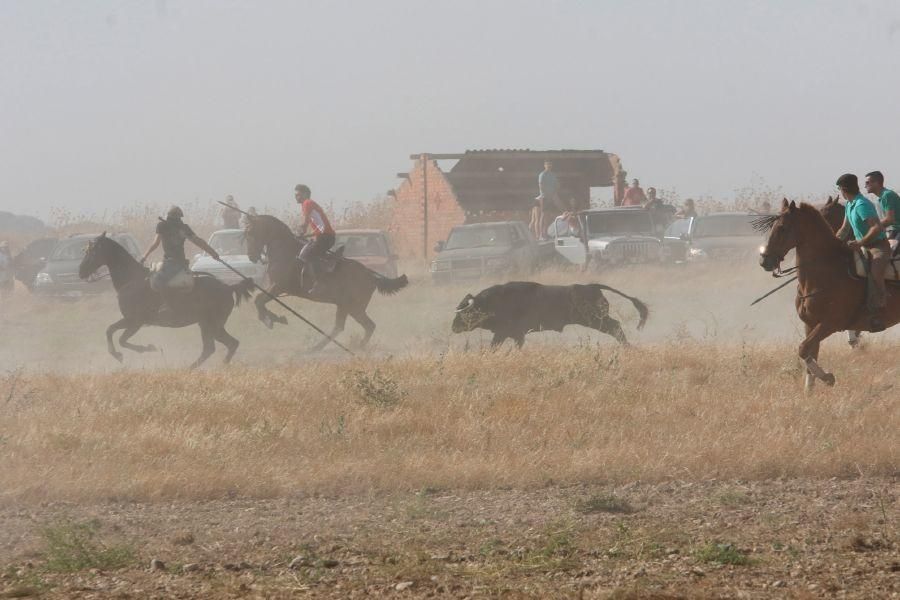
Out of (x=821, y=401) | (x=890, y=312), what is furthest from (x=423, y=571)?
(x=890, y=312)

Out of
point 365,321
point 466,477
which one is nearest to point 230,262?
point 365,321

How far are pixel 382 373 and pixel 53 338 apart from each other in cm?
1137

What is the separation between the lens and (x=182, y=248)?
18.3m

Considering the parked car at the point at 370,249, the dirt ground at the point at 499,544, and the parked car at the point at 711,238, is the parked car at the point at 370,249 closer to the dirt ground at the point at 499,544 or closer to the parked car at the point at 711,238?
the parked car at the point at 711,238

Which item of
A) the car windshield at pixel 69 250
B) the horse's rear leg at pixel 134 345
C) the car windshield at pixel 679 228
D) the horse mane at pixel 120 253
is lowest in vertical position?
the horse's rear leg at pixel 134 345

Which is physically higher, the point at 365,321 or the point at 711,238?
the point at 711,238

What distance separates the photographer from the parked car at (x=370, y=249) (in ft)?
94.4

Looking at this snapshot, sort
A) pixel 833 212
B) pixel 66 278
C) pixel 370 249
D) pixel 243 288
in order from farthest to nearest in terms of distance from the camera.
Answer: pixel 66 278 → pixel 370 249 → pixel 243 288 → pixel 833 212

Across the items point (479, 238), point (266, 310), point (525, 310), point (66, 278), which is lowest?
point (66, 278)

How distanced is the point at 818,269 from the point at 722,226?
59.3ft

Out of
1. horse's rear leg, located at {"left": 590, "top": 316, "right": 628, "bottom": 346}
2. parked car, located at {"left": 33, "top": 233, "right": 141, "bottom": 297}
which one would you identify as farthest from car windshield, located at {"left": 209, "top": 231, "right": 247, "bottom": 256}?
horse's rear leg, located at {"left": 590, "top": 316, "right": 628, "bottom": 346}

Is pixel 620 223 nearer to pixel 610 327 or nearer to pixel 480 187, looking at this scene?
pixel 480 187

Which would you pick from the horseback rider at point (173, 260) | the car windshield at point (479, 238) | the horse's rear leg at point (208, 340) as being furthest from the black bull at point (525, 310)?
the car windshield at point (479, 238)

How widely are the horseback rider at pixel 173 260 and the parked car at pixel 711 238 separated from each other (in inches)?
552
